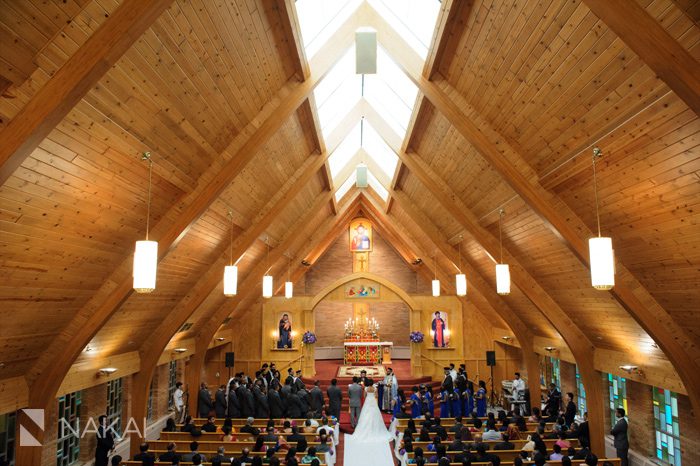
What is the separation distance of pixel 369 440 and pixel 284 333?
715 cm

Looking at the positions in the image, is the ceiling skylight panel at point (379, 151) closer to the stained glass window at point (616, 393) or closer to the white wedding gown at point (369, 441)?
the white wedding gown at point (369, 441)

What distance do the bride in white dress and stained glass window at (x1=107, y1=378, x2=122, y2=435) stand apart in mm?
Result: 5500

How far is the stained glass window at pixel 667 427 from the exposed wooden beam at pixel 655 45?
25.7 ft

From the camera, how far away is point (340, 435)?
13125 mm

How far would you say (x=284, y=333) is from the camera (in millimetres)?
18656

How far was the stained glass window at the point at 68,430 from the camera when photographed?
955 cm

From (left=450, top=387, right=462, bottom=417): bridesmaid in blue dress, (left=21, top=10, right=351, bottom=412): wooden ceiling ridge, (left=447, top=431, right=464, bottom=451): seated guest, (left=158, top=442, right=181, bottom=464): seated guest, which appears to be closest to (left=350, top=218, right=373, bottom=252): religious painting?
(left=450, top=387, right=462, bottom=417): bridesmaid in blue dress

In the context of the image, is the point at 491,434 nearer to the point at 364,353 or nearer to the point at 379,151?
the point at 379,151

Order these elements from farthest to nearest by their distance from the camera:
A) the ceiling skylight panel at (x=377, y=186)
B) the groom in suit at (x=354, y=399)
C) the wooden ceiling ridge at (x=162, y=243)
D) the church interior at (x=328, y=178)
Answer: the ceiling skylight panel at (x=377, y=186), the groom in suit at (x=354, y=399), the wooden ceiling ridge at (x=162, y=243), the church interior at (x=328, y=178)

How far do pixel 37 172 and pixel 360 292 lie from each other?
14.7 metres

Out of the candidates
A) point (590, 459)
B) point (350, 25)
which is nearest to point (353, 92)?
point (350, 25)

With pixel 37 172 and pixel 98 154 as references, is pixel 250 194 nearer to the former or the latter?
pixel 98 154

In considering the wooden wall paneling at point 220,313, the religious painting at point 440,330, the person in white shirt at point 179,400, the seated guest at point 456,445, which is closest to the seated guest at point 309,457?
the seated guest at point 456,445

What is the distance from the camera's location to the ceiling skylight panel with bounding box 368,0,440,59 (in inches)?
270
